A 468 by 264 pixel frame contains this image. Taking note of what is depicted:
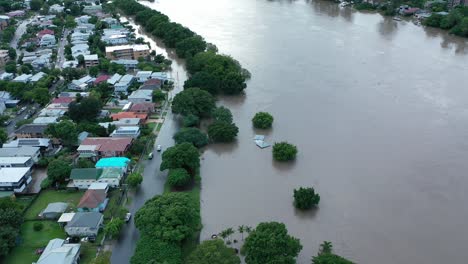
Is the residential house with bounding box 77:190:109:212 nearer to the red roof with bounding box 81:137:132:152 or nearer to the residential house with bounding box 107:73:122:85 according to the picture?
the red roof with bounding box 81:137:132:152

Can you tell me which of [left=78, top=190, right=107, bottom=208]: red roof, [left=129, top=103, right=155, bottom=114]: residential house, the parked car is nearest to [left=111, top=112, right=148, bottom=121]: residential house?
[left=129, top=103, right=155, bottom=114]: residential house

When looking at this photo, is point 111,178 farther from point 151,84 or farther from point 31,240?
point 151,84

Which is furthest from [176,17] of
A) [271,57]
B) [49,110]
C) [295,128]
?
[295,128]

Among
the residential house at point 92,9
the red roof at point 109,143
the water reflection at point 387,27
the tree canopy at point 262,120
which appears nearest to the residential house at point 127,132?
the red roof at point 109,143

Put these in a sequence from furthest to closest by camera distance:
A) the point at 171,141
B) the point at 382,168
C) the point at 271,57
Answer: the point at 271,57 < the point at 171,141 < the point at 382,168

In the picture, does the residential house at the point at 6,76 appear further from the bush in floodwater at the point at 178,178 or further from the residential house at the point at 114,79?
the bush in floodwater at the point at 178,178

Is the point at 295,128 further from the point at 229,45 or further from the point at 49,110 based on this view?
the point at 229,45

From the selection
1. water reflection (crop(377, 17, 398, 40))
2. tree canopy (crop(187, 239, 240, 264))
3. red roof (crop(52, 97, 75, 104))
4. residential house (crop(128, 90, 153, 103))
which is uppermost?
tree canopy (crop(187, 239, 240, 264))
